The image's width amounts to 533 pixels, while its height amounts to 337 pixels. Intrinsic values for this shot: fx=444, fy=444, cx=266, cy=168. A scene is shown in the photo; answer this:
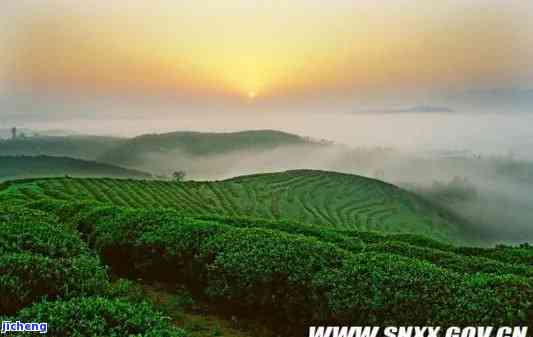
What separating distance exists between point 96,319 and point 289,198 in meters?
108

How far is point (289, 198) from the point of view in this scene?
113875 millimetres

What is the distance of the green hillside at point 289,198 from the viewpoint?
71188 mm

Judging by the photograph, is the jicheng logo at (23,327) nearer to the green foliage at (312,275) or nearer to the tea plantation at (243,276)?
the tea plantation at (243,276)

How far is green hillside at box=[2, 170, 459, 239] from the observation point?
71.2 m

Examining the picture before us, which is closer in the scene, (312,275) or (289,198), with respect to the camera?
(312,275)

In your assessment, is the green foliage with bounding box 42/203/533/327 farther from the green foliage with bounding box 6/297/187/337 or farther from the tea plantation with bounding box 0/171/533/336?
the green foliage with bounding box 6/297/187/337

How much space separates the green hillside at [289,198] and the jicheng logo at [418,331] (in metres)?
52.1

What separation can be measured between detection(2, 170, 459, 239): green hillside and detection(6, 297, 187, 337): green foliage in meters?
51.8

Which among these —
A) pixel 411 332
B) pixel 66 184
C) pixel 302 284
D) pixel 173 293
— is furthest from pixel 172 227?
pixel 66 184

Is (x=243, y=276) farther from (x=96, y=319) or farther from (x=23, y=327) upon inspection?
(x=23, y=327)

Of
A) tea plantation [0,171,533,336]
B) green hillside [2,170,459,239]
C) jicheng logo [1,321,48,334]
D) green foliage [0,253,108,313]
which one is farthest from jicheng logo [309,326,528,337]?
green hillside [2,170,459,239]

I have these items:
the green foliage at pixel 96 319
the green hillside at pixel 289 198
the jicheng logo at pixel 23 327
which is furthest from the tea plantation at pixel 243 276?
the green hillside at pixel 289 198

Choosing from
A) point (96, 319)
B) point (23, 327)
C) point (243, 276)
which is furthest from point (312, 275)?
Answer: point (23, 327)

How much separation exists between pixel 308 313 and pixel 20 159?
21666 centimetres
